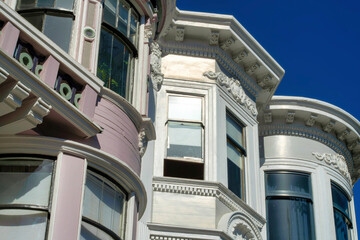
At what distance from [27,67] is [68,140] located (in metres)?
1.16

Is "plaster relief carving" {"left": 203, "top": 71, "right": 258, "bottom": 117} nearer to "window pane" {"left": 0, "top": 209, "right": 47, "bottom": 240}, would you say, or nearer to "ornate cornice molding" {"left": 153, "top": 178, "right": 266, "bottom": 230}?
"ornate cornice molding" {"left": 153, "top": 178, "right": 266, "bottom": 230}

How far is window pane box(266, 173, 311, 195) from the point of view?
19.9 m

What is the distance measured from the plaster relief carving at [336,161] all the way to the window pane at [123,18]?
845 cm

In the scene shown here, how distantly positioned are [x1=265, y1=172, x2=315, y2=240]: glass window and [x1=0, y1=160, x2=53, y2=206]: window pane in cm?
988

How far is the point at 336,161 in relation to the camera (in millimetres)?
20797

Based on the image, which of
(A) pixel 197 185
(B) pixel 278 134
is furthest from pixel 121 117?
(B) pixel 278 134

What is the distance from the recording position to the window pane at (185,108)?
16969mm

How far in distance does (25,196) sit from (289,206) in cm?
1054

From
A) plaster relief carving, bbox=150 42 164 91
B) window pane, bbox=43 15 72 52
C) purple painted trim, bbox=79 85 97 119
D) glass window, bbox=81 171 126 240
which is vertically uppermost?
plaster relief carving, bbox=150 42 164 91

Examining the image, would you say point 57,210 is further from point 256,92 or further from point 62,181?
point 256,92

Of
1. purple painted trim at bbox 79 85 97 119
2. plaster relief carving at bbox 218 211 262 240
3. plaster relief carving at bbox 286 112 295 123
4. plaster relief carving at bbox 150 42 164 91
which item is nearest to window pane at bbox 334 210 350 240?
plaster relief carving at bbox 286 112 295 123

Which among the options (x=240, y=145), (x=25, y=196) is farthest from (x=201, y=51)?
(x=25, y=196)

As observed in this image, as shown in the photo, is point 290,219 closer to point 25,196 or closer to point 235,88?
point 235,88

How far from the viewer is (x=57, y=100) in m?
10.7
